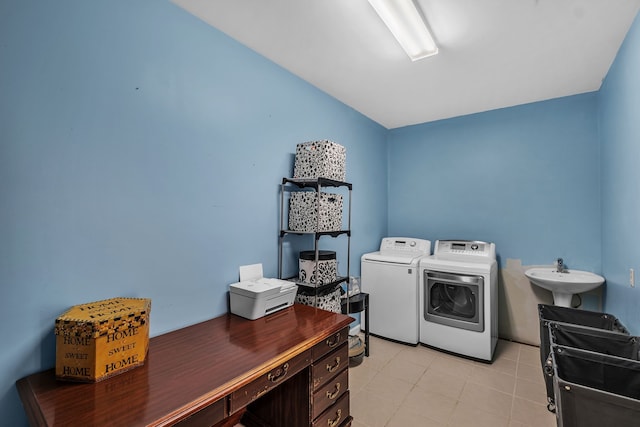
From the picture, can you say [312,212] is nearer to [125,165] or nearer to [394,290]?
[125,165]

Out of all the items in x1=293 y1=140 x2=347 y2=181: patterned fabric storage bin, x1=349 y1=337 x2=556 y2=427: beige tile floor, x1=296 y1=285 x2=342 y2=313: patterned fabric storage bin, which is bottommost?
x1=349 y1=337 x2=556 y2=427: beige tile floor

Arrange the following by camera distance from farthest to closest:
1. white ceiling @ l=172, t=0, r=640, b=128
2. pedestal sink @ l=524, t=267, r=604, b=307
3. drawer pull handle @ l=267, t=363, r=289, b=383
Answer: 1. pedestal sink @ l=524, t=267, r=604, b=307
2. white ceiling @ l=172, t=0, r=640, b=128
3. drawer pull handle @ l=267, t=363, r=289, b=383

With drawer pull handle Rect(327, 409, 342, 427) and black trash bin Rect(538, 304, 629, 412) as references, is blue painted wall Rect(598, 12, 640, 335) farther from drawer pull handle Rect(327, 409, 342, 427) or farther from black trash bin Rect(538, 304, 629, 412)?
drawer pull handle Rect(327, 409, 342, 427)

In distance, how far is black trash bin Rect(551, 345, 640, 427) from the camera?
1.12 meters

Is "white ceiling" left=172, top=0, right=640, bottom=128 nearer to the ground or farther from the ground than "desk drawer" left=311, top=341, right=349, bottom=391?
farther from the ground

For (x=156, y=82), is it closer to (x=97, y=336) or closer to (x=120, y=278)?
(x=120, y=278)

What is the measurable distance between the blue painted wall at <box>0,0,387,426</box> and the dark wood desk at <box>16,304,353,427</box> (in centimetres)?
26

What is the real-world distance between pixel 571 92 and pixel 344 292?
9.96ft

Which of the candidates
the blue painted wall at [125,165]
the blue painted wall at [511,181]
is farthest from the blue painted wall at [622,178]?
the blue painted wall at [125,165]

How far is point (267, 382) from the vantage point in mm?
1318

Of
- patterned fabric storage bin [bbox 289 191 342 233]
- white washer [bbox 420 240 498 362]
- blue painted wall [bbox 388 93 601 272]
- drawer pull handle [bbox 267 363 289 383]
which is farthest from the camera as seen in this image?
blue painted wall [bbox 388 93 601 272]

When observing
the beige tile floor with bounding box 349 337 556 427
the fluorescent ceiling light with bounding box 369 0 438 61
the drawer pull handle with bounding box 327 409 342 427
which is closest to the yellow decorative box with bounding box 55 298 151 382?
the drawer pull handle with bounding box 327 409 342 427

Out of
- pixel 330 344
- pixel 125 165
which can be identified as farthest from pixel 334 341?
pixel 125 165

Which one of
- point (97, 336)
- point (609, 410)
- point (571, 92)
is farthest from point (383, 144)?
point (97, 336)
